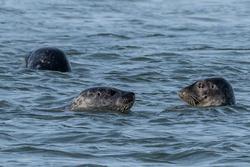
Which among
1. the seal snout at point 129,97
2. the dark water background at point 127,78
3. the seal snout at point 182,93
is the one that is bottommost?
the dark water background at point 127,78

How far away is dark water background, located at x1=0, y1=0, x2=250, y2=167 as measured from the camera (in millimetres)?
12125

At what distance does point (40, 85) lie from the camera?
17078 mm

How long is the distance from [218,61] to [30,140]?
335 inches

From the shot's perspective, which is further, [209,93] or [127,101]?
[209,93]

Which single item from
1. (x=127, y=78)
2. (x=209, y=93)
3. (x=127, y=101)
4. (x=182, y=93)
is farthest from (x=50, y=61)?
(x=127, y=101)

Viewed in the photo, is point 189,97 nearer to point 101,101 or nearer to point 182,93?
point 182,93

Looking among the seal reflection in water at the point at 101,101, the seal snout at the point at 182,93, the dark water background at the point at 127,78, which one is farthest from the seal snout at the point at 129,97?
the seal snout at the point at 182,93

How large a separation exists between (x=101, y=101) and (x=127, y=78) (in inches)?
131

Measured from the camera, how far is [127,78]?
18.2 meters

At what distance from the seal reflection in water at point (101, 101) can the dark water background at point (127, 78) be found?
0.69 ft

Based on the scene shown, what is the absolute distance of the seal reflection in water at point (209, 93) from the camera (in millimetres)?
15297

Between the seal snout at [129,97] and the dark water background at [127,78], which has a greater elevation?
the seal snout at [129,97]

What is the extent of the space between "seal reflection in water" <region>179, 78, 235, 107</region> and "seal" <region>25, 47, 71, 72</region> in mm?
3461

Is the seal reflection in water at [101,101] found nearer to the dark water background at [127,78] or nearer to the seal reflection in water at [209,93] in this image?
the dark water background at [127,78]
